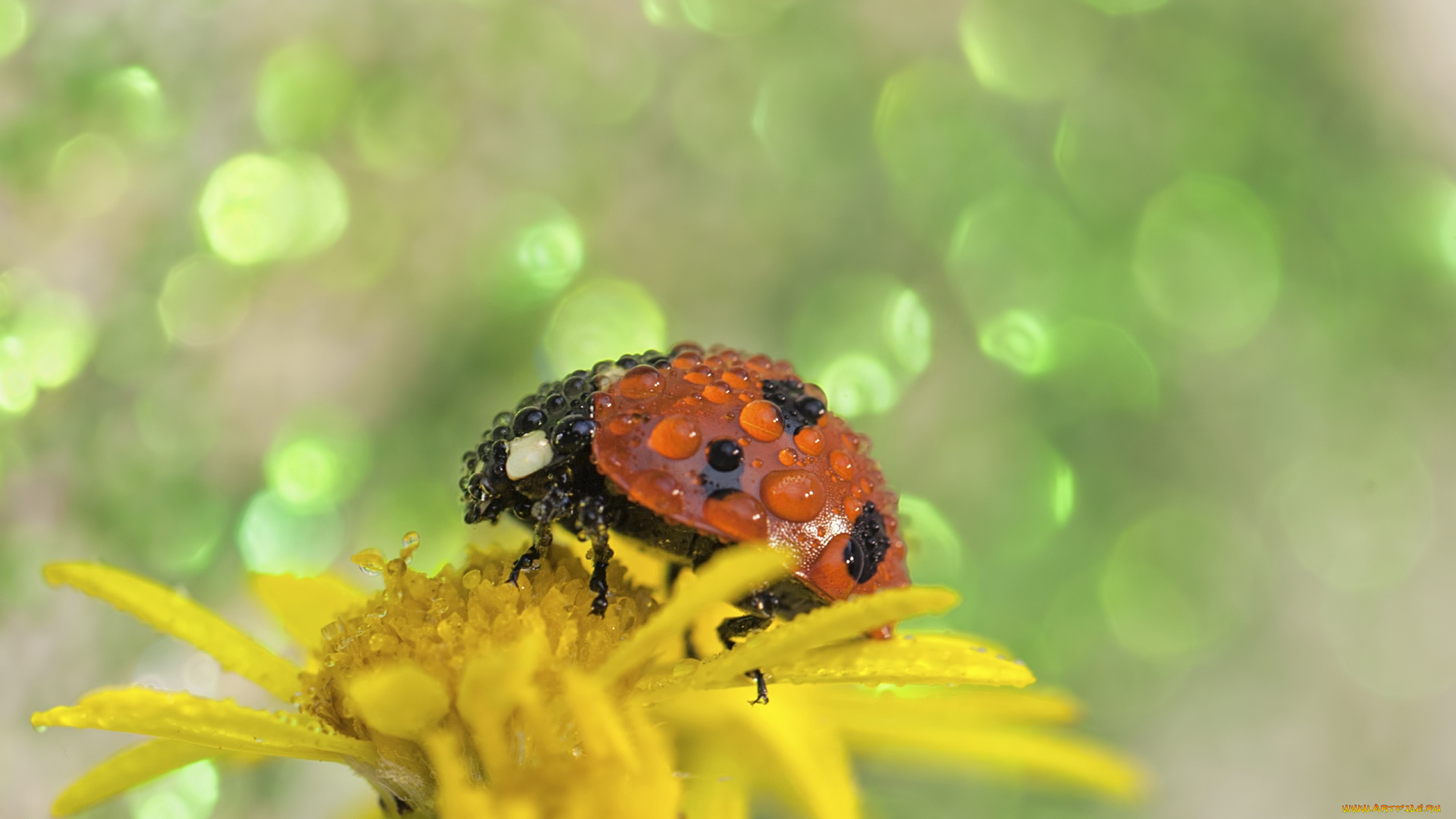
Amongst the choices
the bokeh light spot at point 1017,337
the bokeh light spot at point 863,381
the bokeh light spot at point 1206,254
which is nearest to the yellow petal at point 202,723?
the bokeh light spot at point 863,381

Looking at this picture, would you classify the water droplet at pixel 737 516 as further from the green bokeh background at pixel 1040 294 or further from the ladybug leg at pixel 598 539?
the green bokeh background at pixel 1040 294

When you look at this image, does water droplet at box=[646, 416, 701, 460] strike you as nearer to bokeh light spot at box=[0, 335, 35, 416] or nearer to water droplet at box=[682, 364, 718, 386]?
water droplet at box=[682, 364, 718, 386]

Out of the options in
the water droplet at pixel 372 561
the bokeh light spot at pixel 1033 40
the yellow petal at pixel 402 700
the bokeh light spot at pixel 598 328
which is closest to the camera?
the yellow petal at pixel 402 700

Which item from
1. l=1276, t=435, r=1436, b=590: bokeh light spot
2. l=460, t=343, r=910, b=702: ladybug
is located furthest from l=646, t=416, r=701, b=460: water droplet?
l=1276, t=435, r=1436, b=590: bokeh light spot

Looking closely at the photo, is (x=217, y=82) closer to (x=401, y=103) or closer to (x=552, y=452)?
(x=401, y=103)

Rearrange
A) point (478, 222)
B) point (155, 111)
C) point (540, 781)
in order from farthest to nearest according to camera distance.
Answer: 1. point (478, 222)
2. point (155, 111)
3. point (540, 781)

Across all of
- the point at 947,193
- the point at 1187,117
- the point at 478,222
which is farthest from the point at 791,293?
the point at 1187,117
